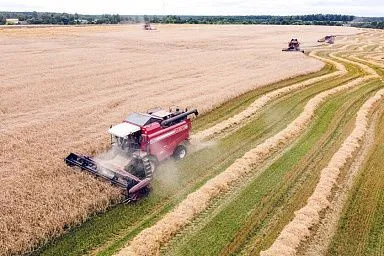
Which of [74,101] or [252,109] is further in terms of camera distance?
[74,101]

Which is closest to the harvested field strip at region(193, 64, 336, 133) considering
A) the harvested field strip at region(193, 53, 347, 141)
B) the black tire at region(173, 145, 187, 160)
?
the harvested field strip at region(193, 53, 347, 141)

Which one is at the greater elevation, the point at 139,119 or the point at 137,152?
the point at 139,119

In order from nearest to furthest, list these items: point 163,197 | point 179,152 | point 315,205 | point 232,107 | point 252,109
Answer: point 315,205 < point 163,197 < point 179,152 < point 252,109 < point 232,107

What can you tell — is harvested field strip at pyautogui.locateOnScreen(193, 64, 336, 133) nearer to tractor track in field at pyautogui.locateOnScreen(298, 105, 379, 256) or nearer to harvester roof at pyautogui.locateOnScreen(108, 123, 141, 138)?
harvester roof at pyautogui.locateOnScreen(108, 123, 141, 138)

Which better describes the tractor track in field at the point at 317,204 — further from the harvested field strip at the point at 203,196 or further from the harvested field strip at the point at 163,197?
the harvested field strip at the point at 163,197

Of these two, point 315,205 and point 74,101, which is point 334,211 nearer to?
point 315,205

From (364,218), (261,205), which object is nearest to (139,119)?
(261,205)

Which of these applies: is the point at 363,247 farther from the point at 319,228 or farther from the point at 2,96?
the point at 2,96

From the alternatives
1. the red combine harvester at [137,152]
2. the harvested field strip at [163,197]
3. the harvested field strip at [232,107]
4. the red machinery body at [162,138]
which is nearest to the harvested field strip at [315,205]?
the harvested field strip at [163,197]
